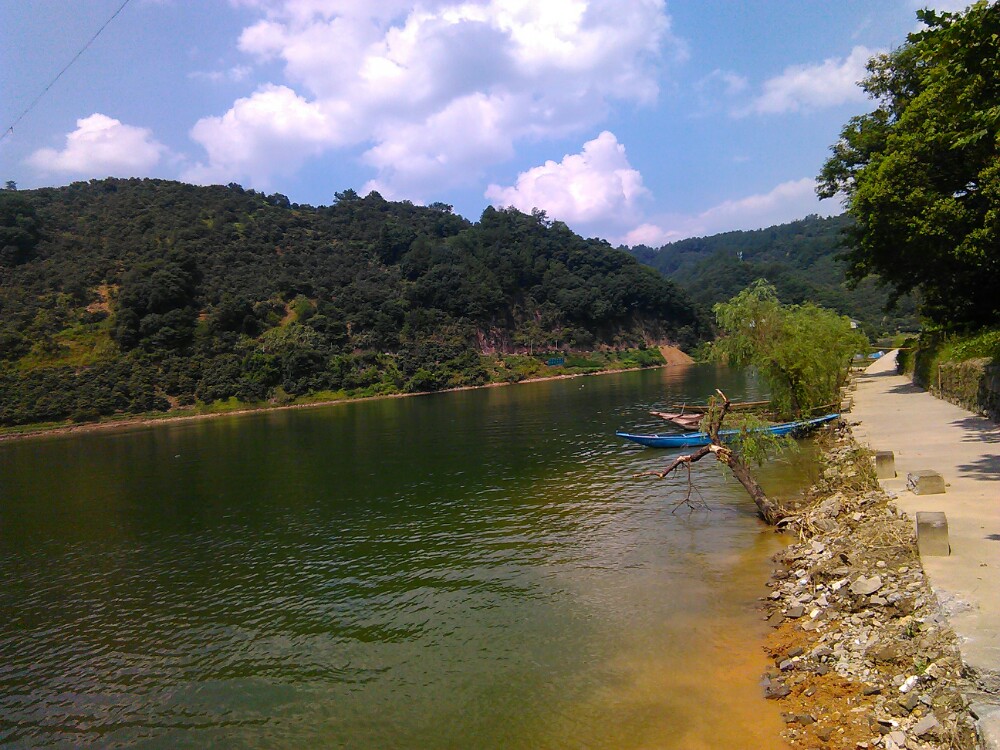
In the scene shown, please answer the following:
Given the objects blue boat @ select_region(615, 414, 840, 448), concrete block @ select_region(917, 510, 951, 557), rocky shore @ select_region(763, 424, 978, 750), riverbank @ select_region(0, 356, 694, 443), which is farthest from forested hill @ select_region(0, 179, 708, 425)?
concrete block @ select_region(917, 510, 951, 557)

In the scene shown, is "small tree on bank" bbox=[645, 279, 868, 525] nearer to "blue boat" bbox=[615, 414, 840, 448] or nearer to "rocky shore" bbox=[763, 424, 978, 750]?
"blue boat" bbox=[615, 414, 840, 448]

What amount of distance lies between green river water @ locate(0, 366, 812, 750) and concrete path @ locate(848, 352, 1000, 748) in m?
3.09

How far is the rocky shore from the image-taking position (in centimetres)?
752

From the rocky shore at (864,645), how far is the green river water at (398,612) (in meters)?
0.66

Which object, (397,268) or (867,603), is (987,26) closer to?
(867,603)

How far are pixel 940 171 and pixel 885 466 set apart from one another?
1765 cm

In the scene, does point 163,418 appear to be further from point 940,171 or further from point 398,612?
point 940,171

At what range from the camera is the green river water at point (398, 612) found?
35.0 ft

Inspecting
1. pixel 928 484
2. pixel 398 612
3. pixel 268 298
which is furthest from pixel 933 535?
pixel 268 298

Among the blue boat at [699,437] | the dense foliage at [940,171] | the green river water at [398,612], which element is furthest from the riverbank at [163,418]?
the dense foliage at [940,171]

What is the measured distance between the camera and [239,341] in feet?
340

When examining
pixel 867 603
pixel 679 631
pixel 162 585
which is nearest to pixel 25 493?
pixel 162 585

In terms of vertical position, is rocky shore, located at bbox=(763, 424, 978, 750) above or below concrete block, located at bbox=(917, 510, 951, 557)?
below

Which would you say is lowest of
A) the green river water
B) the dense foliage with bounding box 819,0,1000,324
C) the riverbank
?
the green river water
